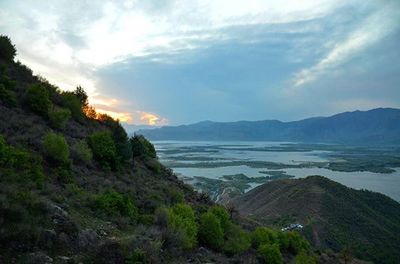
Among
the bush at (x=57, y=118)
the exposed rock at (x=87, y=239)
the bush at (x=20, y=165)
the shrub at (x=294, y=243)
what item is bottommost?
the shrub at (x=294, y=243)

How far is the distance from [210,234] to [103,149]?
1009cm

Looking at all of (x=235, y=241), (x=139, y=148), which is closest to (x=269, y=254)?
(x=235, y=241)

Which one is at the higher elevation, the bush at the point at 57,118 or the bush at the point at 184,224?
the bush at the point at 57,118

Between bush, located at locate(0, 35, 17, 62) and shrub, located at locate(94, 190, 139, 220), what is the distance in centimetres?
2079

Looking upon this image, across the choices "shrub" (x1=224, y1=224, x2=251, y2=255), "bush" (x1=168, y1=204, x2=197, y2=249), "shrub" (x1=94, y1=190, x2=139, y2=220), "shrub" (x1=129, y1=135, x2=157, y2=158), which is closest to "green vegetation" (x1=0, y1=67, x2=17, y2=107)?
"shrub" (x1=94, y1=190, x2=139, y2=220)

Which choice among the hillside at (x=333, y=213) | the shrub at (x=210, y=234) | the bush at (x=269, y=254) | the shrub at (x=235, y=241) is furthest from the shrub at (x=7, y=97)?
the hillside at (x=333, y=213)

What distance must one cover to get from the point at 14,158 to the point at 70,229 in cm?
603

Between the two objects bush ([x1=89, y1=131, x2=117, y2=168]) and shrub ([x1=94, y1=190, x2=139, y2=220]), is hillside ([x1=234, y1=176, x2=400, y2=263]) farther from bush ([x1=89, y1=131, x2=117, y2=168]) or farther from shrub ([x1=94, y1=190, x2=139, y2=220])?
shrub ([x1=94, y1=190, x2=139, y2=220])

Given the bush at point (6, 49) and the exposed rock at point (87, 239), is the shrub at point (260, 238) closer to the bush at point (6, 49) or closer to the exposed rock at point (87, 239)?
the exposed rock at point (87, 239)

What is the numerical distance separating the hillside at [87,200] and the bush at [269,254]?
2.8 inches

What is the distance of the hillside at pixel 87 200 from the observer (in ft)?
46.2

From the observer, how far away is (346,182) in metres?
136

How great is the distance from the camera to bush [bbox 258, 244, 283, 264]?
88.5ft

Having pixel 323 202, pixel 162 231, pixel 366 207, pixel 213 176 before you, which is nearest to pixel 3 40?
pixel 162 231
